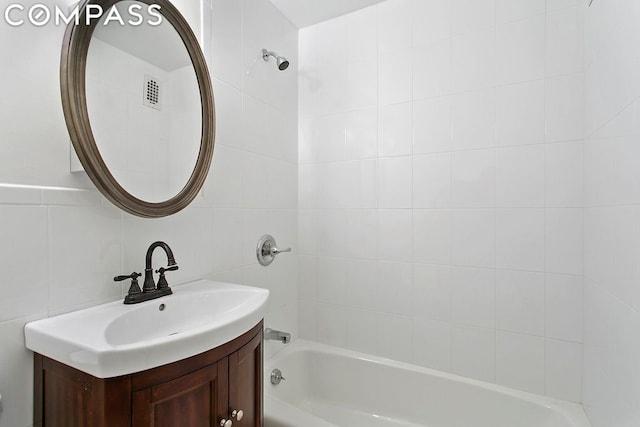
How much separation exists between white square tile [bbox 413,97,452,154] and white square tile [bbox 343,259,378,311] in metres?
0.68

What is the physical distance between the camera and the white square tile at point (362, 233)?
5.73 ft

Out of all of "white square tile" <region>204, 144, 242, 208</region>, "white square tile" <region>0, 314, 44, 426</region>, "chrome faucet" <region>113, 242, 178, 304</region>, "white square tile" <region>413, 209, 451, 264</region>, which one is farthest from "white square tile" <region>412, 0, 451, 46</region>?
"white square tile" <region>0, 314, 44, 426</region>

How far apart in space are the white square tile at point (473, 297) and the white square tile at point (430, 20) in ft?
3.86

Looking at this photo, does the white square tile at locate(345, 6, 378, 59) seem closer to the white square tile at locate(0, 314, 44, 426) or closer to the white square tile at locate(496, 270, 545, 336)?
the white square tile at locate(496, 270, 545, 336)

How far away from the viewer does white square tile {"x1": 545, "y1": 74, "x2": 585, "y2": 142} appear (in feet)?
4.34

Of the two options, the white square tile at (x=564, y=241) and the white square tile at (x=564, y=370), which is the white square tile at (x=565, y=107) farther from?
the white square tile at (x=564, y=370)

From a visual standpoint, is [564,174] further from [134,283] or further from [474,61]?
[134,283]

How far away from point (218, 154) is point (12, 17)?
0.71 meters

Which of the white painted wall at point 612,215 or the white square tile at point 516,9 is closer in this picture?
the white painted wall at point 612,215

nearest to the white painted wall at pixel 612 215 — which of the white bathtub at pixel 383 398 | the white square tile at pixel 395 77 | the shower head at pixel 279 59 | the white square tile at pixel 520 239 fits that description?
the white square tile at pixel 520 239

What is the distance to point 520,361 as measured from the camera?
56.3 inches

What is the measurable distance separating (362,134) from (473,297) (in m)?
1.02

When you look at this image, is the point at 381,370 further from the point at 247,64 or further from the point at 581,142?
the point at 247,64

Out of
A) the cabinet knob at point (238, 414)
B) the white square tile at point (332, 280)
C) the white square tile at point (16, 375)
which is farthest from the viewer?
the white square tile at point (332, 280)
